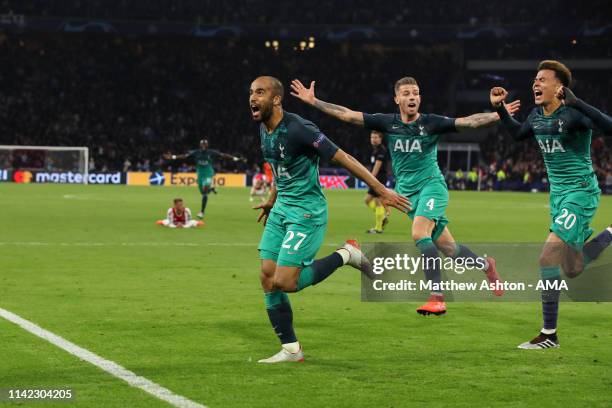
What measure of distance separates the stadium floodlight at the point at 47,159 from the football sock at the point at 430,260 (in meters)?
49.5

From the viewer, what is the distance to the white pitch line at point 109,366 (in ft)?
22.1

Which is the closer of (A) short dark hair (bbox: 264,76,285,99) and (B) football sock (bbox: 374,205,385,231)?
(A) short dark hair (bbox: 264,76,285,99)

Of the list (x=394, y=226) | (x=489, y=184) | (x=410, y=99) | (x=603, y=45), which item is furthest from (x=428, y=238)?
(x=603, y=45)

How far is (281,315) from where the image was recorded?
8344 mm

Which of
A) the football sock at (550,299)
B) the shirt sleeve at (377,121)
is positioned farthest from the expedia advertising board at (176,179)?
the football sock at (550,299)

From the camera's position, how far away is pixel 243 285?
13664 millimetres

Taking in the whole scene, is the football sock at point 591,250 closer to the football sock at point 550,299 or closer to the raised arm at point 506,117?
the football sock at point 550,299

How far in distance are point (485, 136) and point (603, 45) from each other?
31.9 feet

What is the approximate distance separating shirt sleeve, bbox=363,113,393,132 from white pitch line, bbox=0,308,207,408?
3992 mm

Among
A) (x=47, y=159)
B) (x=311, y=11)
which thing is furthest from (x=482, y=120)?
(x=311, y=11)

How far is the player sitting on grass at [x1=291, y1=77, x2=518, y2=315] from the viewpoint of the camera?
37.0 ft

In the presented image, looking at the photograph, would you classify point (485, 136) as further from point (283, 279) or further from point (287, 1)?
point (283, 279)

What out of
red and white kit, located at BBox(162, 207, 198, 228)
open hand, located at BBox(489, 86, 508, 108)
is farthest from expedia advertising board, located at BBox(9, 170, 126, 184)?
open hand, located at BBox(489, 86, 508, 108)

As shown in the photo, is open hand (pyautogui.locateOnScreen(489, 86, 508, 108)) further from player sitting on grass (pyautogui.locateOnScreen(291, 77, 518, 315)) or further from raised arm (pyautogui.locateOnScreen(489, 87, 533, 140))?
player sitting on grass (pyautogui.locateOnScreen(291, 77, 518, 315))
